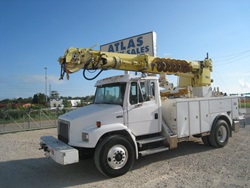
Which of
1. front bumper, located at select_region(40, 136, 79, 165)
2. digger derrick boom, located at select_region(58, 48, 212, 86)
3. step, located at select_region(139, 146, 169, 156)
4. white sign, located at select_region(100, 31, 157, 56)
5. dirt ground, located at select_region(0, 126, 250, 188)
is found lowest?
dirt ground, located at select_region(0, 126, 250, 188)

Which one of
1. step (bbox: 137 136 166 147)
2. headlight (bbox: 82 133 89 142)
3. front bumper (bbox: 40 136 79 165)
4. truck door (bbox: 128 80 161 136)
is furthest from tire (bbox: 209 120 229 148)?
front bumper (bbox: 40 136 79 165)

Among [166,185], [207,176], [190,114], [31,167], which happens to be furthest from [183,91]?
[31,167]

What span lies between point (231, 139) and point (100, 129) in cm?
698

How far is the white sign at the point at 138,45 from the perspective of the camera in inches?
517

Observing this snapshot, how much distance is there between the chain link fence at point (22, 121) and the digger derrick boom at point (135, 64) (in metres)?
11.4

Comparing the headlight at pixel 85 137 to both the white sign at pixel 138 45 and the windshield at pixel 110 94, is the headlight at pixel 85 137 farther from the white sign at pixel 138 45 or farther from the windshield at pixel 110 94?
the white sign at pixel 138 45

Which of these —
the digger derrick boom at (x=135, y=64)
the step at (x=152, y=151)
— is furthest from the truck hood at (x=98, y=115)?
the digger derrick boom at (x=135, y=64)

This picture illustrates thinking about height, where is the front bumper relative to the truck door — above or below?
below

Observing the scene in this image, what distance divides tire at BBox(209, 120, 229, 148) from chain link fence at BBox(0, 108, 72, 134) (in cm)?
1244

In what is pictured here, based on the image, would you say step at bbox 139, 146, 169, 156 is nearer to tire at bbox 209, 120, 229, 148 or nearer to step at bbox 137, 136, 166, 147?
step at bbox 137, 136, 166, 147

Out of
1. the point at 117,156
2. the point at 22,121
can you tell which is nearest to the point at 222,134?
the point at 117,156

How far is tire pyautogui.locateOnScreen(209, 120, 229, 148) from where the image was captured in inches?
352

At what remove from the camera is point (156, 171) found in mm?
6625

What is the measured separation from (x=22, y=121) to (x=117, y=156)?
532 inches
